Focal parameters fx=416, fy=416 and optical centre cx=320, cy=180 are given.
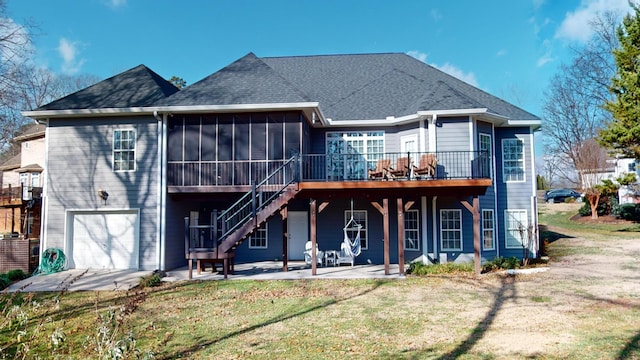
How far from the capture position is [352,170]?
1523 cm

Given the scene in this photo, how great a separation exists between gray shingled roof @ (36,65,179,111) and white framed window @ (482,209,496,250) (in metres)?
12.0

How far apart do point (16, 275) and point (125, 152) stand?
4.82 metres

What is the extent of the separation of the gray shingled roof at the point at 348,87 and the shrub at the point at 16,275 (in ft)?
22.1

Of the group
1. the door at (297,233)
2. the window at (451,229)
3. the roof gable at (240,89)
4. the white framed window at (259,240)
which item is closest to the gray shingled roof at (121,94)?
the roof gable at (240,89)

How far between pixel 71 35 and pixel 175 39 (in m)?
12.0

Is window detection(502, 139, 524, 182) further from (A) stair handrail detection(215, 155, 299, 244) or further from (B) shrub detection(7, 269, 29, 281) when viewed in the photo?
(B) shrub detection(7, 269, 29, 281)

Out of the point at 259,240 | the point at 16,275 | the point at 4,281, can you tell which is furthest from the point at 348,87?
the point at 4,281

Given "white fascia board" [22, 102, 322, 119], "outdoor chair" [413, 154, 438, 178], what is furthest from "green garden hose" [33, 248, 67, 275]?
"outdoor chair" [413, 154, 438, 178]

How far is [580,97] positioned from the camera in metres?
31.6

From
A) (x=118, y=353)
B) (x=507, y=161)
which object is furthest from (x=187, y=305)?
(x=507, y=161)

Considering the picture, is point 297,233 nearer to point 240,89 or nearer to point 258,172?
point 258,172

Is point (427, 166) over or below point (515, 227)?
over

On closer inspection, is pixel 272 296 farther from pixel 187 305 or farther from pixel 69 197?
pixel 69 197

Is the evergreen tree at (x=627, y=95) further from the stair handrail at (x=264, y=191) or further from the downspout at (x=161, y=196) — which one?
the downspout at (x=161, y=196)
